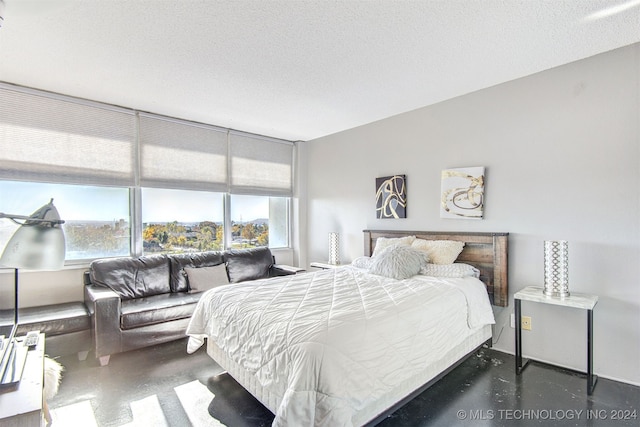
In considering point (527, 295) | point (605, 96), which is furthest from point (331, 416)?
point (605, 96)

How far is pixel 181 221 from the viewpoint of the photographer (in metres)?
4.25

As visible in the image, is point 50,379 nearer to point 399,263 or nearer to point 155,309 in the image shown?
point 155,309

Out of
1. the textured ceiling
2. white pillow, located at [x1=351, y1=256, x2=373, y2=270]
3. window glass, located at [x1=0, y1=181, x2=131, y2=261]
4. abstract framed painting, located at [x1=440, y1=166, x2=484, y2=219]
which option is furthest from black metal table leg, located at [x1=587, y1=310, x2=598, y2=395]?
window glass, located at [x1=0, y1=181, x2=131, y2=261]

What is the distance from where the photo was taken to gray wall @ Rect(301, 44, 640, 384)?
2.47 meters

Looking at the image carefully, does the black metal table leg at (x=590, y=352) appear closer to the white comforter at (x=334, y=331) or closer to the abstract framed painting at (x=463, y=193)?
the white comforter at (x=334, y=331)

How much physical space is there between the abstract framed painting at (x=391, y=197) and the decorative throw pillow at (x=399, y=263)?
0.77 meters

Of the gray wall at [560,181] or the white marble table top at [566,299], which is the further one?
the gray wall at [560,181]

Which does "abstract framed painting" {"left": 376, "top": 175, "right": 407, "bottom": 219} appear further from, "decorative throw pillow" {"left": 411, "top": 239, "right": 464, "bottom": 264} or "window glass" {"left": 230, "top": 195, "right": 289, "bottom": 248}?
"window glass" {"left": 230, "top": 195, "right": 289, "bottom": 248}

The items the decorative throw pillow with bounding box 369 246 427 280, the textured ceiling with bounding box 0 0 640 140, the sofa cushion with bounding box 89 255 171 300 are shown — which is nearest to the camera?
the textured ceiling with bounding box 0 0 640 140

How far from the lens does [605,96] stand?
2.57 metres

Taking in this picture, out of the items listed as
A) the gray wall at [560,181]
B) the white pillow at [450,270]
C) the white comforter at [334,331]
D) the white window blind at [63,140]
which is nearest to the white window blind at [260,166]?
the white window blind at [63,140]

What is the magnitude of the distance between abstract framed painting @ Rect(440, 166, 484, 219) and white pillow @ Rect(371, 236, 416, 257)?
448 millimetres

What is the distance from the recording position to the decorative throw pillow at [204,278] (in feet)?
12.1

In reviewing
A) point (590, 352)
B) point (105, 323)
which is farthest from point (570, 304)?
point (105, 323)
